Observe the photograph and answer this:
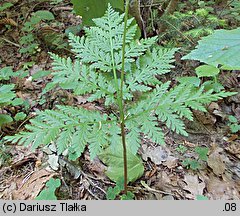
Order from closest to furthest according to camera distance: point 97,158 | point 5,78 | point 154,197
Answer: point 154,197 < point 97,158 < point 5,78

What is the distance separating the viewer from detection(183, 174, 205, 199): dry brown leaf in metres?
1.66

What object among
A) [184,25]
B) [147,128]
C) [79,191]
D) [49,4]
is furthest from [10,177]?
A: [49,4]

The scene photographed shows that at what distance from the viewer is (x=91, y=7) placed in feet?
8.11

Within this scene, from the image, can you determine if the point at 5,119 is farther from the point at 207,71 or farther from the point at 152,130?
the point at 207,71

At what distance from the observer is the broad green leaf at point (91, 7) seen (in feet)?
8.06

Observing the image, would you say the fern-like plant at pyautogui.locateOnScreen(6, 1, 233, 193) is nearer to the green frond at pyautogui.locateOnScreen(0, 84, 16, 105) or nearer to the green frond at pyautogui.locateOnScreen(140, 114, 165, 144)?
the green frond at pyautogui.locateOnScreen(140, 114, 165, 144)

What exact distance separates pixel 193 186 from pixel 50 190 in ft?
2.50

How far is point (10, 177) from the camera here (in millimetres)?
1735

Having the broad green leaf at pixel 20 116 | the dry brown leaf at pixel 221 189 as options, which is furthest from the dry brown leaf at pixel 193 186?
the broad green leaf at pixel 20 116

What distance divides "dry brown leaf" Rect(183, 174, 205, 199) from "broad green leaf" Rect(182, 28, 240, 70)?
84 cm

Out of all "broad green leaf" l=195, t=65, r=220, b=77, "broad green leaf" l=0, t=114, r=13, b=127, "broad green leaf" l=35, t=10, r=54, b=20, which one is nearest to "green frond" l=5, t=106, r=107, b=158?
"broad green leaf" l=0, t=114, r=13, b=127

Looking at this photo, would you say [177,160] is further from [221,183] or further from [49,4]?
[49,4]

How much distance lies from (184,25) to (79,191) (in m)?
1.75

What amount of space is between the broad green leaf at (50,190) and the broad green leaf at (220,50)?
3.02ft
